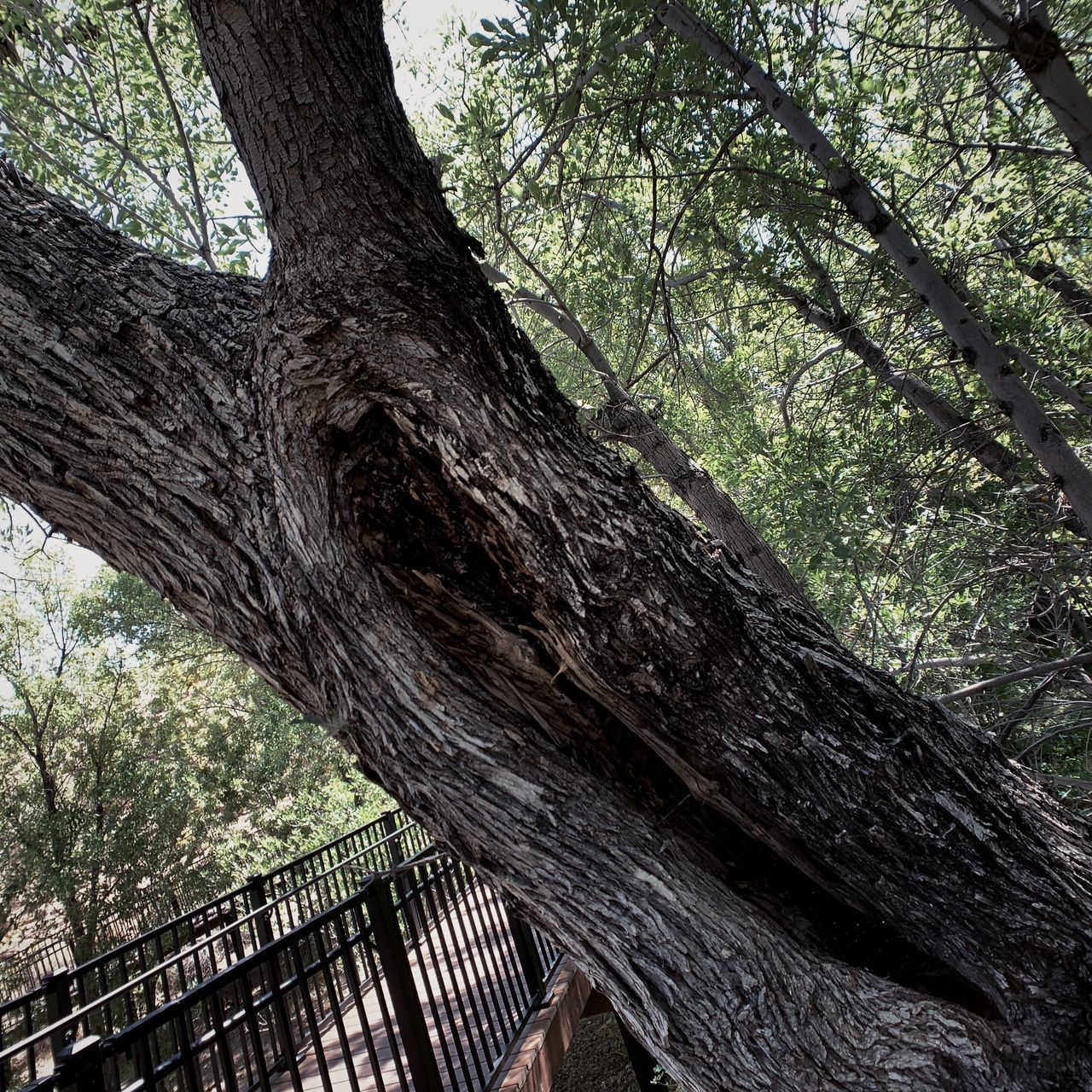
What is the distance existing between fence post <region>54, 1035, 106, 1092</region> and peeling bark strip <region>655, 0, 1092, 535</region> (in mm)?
4163

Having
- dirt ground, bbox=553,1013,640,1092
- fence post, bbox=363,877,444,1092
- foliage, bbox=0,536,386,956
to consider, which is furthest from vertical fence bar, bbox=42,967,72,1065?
foliage, bbox=0,536,386,956

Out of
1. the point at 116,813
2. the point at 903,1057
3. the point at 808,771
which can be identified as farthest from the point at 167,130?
the point at 116,813

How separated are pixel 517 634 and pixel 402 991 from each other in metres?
2.55

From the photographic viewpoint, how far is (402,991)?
3611 millimetres

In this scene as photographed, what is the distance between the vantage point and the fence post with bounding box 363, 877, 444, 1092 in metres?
3.54

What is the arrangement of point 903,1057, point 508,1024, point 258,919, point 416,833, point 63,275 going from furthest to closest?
point 416,833 < point 258,919 < point 508,1024 < point 63,275 < point 903,1057

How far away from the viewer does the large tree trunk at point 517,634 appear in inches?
71.5

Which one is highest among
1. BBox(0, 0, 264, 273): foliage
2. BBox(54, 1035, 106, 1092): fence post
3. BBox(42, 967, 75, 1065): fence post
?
BBox(0, 0, 264, 273): foliage

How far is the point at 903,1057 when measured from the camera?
5.75 feet

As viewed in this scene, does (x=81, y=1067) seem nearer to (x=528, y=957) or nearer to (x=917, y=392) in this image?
(x=528, y=957)

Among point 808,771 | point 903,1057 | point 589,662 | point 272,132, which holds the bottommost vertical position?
point 903,1057

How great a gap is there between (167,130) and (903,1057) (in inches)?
283

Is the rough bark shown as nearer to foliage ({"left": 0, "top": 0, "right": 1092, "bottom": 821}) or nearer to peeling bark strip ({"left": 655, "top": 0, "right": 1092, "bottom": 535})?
foliage ({"left": 0, "top": 0, "right": 1092, "bottom": 821})

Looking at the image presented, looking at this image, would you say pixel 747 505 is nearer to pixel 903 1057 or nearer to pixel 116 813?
pixel 903 1057
